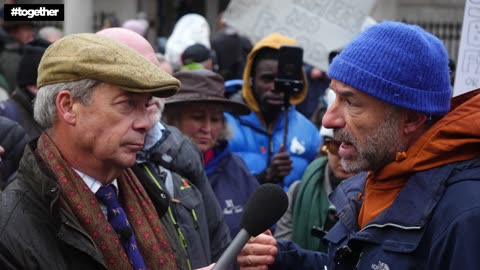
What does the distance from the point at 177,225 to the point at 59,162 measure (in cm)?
97

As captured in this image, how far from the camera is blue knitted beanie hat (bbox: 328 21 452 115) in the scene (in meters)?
3.28

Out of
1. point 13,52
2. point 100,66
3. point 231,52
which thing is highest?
point 100,66

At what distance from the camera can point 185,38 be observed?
1155 centimetres

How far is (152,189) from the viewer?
3908 millimetres

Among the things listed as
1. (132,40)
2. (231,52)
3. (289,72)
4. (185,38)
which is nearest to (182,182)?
(132,40)

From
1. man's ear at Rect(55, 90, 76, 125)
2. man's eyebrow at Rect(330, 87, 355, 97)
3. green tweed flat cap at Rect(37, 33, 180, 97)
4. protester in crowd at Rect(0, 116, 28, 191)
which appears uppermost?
green tweed flat cap at Rect(37, 33, 180, 97)

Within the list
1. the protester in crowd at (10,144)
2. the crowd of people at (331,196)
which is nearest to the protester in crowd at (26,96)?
the protester in crowd at (10,144)

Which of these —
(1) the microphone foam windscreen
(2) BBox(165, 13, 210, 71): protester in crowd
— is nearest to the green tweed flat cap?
(1) the microphone foam windscreen

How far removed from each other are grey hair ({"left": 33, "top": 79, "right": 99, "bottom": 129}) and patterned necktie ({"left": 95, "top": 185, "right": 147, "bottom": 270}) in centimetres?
33

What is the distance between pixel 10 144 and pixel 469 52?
2687 mm

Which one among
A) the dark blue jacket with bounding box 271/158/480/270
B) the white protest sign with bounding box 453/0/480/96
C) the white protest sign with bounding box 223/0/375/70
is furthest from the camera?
the white protest sign with bounding box 223/0/375/70

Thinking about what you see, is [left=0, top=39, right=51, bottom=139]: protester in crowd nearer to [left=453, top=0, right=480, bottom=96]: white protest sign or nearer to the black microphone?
[left=453, top=0, right=480, bottom=96]: white protest sign

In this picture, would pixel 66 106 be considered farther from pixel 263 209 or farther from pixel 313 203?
pixel 313 203

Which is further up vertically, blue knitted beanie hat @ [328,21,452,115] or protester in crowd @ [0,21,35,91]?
blue knitted beanie hat @ [328,21,452,115]
